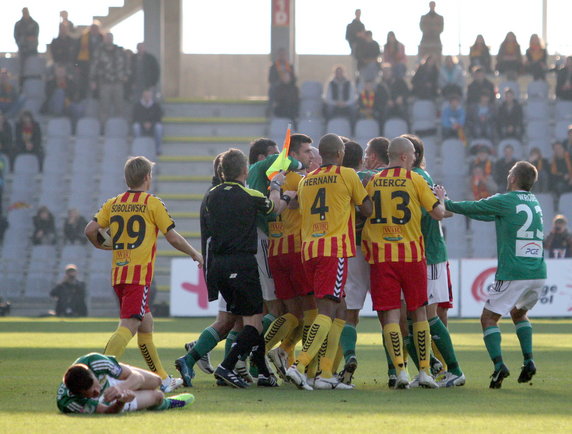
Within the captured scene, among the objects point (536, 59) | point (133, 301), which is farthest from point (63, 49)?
point (133, 301)

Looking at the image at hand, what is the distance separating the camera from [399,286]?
8.89 m

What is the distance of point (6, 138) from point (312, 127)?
7.20 meters

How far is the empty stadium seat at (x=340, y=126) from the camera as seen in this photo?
1041 inches

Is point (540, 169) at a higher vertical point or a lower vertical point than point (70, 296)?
higher

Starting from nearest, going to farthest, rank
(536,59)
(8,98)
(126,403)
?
(126,403), (536,59), (8,98)

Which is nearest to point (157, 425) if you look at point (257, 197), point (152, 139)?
point (257, 197)

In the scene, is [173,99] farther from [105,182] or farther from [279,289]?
[279,289]

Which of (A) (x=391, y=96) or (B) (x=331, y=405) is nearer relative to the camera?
(B) (x=331, y=405)

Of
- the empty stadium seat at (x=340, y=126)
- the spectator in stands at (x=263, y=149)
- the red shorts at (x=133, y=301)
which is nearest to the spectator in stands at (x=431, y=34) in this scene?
the empty stadium seat at (x=340, y=126)

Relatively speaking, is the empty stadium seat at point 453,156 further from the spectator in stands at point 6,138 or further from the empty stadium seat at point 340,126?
the spectator in stands at point 6,138

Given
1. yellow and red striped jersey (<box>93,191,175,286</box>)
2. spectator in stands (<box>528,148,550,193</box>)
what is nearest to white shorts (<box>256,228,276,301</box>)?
yellow and red striped jersey (<box>93,191,175,286</box>)

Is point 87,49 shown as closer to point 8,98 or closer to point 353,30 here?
point 8,98

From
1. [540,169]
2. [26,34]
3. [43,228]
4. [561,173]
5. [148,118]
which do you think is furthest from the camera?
[26,34]

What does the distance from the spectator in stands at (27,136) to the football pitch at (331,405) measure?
1457 cm
